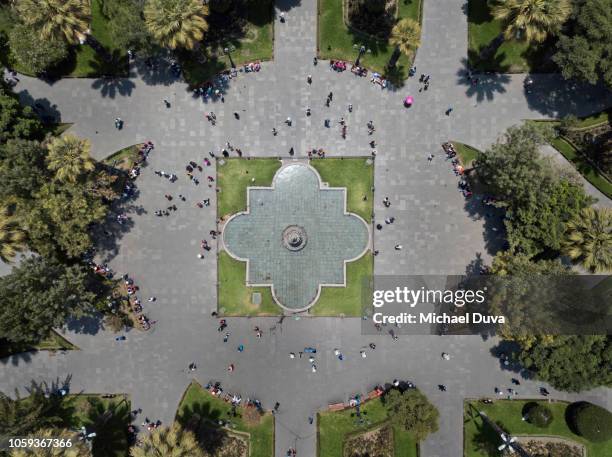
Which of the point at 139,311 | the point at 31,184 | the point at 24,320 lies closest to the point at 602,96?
the point at 139,311

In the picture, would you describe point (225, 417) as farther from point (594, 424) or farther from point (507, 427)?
point (594, 424)

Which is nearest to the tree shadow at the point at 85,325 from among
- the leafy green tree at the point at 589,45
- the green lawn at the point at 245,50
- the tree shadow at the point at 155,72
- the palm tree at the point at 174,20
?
the tree shadow at the point at 155,72

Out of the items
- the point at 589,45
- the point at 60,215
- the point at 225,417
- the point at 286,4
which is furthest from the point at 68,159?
the point at 589,45

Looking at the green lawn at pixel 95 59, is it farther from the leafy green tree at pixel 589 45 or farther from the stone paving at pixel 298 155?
the leafy green tree at pixel 589 45

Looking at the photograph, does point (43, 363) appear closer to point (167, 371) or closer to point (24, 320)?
point (24, 320)

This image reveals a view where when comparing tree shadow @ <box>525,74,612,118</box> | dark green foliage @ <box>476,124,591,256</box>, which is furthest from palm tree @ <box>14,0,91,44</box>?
tree shadow @ <box>525,74,612,118</box>

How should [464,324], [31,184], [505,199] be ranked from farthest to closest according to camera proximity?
1. [464,324]
2. [505,199]
3. [31,184]
